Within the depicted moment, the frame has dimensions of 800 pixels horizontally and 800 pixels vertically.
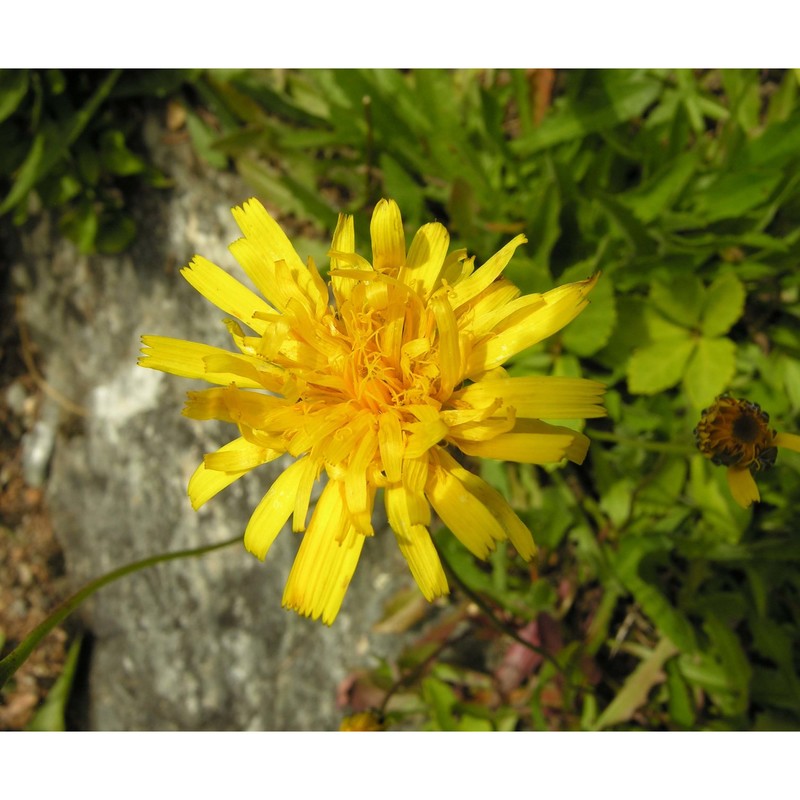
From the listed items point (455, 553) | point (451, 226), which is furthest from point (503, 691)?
point (451, 226)

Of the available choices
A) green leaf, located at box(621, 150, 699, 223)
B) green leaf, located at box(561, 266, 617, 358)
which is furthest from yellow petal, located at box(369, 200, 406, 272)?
green leaf, located at box(621, 150, 699, 223)

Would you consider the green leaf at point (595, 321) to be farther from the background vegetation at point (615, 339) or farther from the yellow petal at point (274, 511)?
the yellow petal at point (274, 511)

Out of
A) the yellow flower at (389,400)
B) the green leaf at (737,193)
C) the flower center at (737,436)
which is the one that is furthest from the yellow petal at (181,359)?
the green leaf at (737,193)

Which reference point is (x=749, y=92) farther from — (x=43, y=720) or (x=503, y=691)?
(x=43, y=720)

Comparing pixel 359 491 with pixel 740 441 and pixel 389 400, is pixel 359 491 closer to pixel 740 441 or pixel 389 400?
pixel 389 400

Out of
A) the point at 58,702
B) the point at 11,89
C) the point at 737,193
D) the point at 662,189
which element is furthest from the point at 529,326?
the point at 58,702

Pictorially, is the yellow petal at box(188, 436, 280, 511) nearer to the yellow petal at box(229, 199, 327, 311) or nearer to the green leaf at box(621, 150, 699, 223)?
the yellow petal at box(229, 199, 327, 311)
